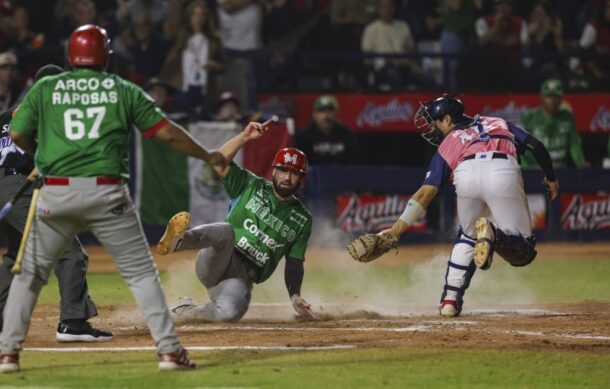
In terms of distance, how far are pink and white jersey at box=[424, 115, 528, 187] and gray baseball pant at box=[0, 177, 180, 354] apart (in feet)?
11.7

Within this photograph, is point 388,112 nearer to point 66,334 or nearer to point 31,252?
point 66,334

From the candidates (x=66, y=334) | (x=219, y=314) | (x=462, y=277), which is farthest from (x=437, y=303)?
(x=66, y=334)

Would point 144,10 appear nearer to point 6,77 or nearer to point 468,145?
point 6,77

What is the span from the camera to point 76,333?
9.48 m

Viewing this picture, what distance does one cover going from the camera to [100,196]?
25.5ft

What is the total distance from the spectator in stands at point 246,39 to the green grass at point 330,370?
10.9 metres

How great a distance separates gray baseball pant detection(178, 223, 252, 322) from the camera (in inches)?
412

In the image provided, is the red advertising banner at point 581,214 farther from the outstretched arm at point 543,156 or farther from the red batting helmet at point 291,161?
the red batting helmet at point 291,161

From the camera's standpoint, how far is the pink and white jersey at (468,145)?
10.8 meters

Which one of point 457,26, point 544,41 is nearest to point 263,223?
point 457,26

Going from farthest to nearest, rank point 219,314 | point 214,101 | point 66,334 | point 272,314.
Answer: point 214,101
point 272,314
point 219,314
point 66,334

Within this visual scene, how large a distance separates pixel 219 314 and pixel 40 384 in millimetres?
3105

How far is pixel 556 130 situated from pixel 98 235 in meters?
11.5

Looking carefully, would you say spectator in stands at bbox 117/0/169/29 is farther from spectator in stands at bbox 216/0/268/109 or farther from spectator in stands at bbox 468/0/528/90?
spectator in stands at bbox 468/0/528/90
